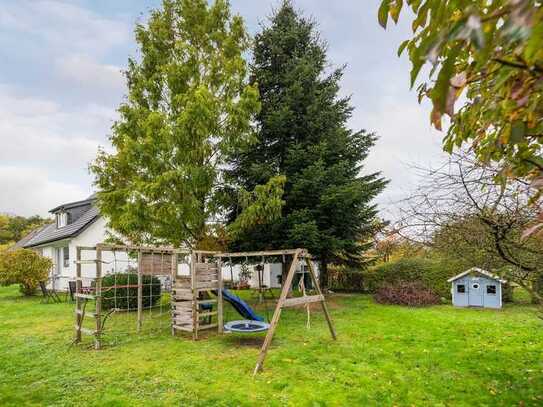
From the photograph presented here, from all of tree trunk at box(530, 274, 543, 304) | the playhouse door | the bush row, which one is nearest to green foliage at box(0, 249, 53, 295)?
the bush row

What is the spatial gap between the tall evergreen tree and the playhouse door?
4.33m

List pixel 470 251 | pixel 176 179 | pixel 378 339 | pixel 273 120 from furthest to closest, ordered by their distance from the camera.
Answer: pixel 273 120, pixel 176 179, pixel 378 339, pixel 470 251

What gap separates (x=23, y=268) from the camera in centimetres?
1656

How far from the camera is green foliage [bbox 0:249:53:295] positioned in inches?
646

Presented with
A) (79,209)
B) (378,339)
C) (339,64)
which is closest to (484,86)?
(378,339)

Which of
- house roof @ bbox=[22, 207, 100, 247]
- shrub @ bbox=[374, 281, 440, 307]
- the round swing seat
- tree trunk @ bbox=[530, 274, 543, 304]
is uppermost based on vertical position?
house roof @ bbox=[22, 207, 100, 247]

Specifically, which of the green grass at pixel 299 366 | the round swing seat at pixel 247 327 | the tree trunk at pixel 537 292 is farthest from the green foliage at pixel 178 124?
the tree trunk at pixel 537 292

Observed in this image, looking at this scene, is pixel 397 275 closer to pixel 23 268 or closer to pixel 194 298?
pixel 194 298

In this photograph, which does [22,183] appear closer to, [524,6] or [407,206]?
[407,206]

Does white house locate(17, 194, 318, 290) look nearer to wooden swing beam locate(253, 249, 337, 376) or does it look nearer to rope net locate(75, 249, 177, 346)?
rope net locate(75, 249, 177, 346)

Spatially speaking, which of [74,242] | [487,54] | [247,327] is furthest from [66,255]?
[487,54]

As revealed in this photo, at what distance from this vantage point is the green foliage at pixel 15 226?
38.4 meters

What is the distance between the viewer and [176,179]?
35.2 ft

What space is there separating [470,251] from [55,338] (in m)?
9.35
